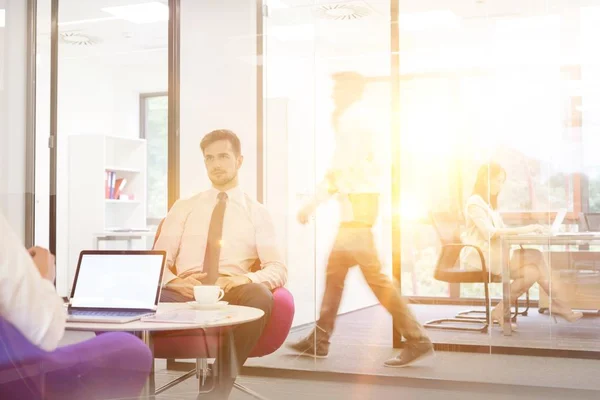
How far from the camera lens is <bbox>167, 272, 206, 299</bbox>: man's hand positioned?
3797mm

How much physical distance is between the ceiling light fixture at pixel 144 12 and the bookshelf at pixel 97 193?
84 centimetres

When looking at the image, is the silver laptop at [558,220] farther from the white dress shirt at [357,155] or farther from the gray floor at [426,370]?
the white dress shirt at [357,155]

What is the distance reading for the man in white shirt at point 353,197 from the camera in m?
4.57

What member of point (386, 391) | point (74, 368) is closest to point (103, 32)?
point (386, 391)

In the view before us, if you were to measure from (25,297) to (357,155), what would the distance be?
3.04 meters

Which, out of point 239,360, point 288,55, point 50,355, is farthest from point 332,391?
Answer: point 50,355

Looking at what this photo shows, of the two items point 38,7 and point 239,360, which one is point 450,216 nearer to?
point 239,360

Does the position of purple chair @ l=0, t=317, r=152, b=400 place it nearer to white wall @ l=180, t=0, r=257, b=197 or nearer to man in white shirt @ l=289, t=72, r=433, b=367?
man in white shirt @ l=289, t=72, r=433, b=367

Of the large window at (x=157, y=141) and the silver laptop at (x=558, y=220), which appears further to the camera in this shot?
the large window at (x=157, y=141)

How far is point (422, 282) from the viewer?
452cm

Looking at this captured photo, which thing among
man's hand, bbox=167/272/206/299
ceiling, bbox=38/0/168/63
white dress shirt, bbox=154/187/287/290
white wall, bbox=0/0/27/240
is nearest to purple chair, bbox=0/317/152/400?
man's hand, bbox=167/272/206/299

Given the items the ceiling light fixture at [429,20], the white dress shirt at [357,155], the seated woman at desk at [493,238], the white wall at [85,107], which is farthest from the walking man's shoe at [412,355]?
the white wall at [85,107]

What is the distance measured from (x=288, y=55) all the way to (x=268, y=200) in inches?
35.8

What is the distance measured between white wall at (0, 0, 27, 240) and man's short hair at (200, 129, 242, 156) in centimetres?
152
